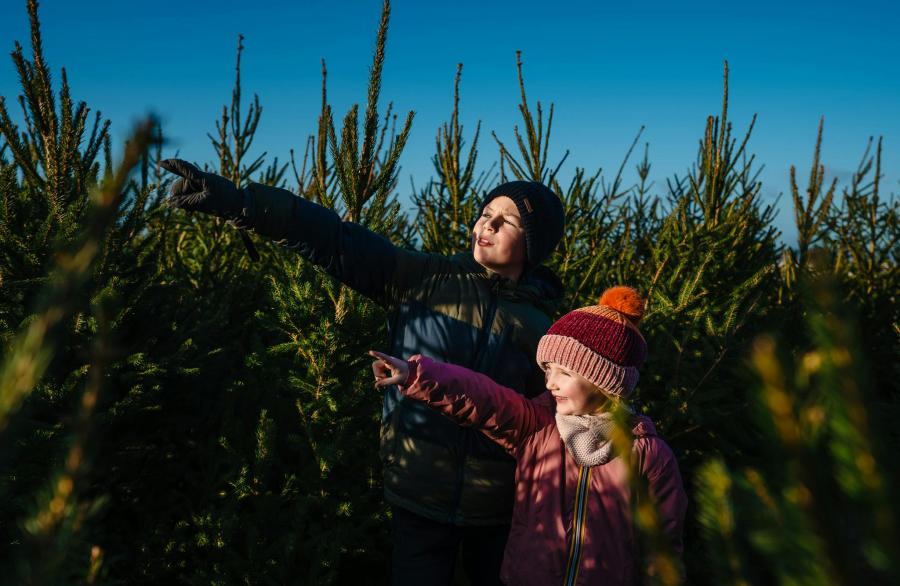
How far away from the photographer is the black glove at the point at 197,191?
85.7 inches

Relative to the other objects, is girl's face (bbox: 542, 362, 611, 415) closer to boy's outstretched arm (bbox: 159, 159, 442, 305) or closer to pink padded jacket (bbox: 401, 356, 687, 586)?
pink padded jacket (bbox: 401, 356, 687, 586)

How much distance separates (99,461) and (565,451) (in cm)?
218

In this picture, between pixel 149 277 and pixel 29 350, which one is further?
pixel 149 277

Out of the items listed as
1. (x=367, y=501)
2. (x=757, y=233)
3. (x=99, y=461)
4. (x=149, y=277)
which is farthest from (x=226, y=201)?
(x=757, y=233)

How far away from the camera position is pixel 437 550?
2668mm

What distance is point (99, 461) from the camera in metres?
2.92

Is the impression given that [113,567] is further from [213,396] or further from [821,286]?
[821,286]

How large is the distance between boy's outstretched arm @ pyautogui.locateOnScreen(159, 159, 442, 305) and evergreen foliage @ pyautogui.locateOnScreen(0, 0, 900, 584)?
0.75 ft

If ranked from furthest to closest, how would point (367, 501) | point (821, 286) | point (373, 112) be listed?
point (367, 501)
point (373, 112)
point (821, 286)

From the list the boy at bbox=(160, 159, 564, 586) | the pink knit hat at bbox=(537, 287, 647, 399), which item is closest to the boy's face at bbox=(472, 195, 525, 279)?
the boy at bbox=(160, 159, 564, 586)

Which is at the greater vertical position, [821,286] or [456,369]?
[821,286]

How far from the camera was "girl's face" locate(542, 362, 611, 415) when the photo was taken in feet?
7.84

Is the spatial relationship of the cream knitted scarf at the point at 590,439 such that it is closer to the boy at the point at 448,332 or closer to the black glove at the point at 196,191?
the boy at the point at 448,332

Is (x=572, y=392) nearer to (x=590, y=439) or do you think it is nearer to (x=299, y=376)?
(x=590, y=439)
